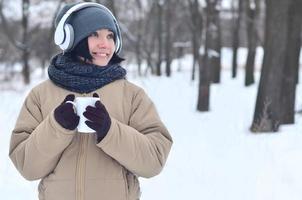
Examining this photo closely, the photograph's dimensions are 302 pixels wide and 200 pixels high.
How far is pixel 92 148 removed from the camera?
93.9 inches

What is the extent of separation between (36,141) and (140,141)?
416 millimetres

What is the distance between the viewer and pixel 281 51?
10.0 meters

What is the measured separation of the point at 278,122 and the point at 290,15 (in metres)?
2.03

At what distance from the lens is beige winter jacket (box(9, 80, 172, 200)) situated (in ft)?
7.55

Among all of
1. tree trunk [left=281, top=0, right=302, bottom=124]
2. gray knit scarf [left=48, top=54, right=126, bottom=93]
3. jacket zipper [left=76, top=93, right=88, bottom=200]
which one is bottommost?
tree trunk [left=281, top=0, right=302, bottom=124]

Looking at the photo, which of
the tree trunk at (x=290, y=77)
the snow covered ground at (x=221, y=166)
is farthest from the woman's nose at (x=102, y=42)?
the tree trunk at (x=290, y=77)

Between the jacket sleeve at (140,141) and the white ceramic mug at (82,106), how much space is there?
0.29ft

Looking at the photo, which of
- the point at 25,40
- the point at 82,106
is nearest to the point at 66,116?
the point at 82,106

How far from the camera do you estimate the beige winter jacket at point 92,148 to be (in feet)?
7.55

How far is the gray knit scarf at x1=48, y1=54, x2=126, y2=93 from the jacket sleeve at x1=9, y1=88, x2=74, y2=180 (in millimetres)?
154

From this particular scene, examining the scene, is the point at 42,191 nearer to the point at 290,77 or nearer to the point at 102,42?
the point at 102,42

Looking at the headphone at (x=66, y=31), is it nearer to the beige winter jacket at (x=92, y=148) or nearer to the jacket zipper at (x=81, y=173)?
the beige winter jacket at (x=92, y=148)

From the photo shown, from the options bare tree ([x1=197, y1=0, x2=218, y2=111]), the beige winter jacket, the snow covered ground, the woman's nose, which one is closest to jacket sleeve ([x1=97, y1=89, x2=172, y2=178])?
the beige winter jacket

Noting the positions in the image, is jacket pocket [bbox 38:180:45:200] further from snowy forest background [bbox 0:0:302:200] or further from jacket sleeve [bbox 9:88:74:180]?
snowy forest background [bbox 0:0:302:200]
